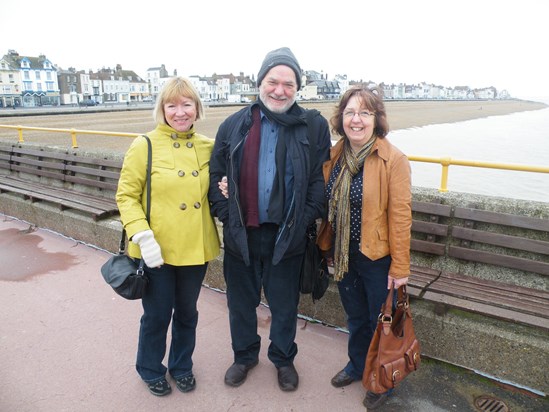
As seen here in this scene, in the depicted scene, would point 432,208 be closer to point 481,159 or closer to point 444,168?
point 444,168

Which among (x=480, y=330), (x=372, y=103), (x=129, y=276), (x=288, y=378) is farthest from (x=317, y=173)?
(x=480, y=330)

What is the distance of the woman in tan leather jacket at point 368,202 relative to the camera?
2.35 m

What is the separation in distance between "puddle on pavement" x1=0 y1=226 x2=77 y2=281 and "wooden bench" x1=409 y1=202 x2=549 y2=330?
139 inches

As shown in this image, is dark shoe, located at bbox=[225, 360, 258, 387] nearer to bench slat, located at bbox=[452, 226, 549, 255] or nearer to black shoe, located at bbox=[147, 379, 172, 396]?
black shoe, located at bbox=[147, 379, 172, 396]

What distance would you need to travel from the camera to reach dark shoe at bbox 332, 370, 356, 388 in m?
2.78

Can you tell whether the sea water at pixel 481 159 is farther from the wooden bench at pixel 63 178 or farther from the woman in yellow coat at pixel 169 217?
the woman in yellow coat at pixel 169 217

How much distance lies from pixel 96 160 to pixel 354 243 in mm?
4207

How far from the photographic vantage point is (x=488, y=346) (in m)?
2.77

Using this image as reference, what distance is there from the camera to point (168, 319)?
2674 millimetres

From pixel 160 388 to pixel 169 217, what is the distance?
1078 millimetres

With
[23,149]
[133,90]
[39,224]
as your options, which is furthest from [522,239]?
[133,90]

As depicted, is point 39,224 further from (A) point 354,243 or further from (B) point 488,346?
(B) point 488,346

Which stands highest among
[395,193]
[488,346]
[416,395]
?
[395,193]

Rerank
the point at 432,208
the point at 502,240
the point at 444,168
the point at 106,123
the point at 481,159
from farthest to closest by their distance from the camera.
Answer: the point at 106,123
the point at 481,159
the point at 444,168
the point at 432,208
the point at 502,240
